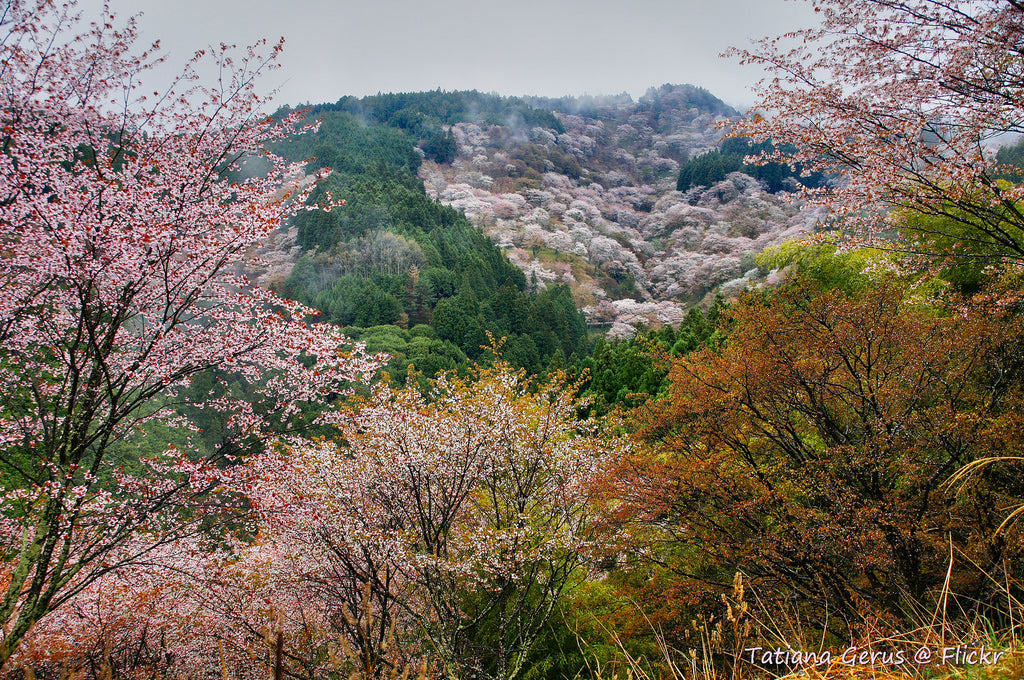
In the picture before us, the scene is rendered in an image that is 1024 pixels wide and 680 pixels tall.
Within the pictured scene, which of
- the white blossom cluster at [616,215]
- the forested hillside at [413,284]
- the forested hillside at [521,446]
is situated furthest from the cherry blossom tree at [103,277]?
the white blossom cluster at [616,215]

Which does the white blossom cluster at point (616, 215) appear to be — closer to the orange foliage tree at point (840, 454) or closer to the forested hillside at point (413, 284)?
the forested hillside at point (413, 284)

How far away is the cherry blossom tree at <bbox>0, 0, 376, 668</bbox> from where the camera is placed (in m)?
4.59

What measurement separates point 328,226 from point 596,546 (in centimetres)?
4701

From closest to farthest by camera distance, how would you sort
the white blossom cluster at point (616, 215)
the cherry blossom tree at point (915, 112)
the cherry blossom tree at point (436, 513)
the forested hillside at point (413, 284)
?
the cherry blossom tree at point (915, 112) < the cherry blossom tree at point (436, 513) < the forested hillside at point (413, 284) < the white blossom cluster at point (616, 215)

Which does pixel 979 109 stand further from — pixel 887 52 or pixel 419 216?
pixel 419 216

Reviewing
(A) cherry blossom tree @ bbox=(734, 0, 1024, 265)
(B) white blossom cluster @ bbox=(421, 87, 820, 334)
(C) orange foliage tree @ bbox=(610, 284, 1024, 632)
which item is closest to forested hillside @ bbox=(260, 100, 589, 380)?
(B) white blossom cluster @ bbox=(421, 87, 820, 334)

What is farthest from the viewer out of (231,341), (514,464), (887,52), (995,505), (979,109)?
(514,464)

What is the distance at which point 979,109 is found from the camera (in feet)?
13.9

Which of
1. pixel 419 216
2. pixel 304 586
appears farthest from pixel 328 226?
pixel 304 586

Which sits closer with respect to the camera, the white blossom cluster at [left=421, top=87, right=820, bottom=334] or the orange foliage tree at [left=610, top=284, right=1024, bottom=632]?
the orange foliage tree at [left=610, top=284, right=1024, bottom=632]

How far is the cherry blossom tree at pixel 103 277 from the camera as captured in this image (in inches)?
181

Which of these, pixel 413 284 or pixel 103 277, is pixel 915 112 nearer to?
pixel 103 277

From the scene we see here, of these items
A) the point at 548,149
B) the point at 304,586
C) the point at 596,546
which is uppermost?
the point at 548,149

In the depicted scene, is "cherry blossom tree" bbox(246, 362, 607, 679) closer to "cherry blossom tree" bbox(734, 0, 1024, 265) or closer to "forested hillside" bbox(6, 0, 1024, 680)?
"forested hillside" bbox(6, 0, 1024, 680)
